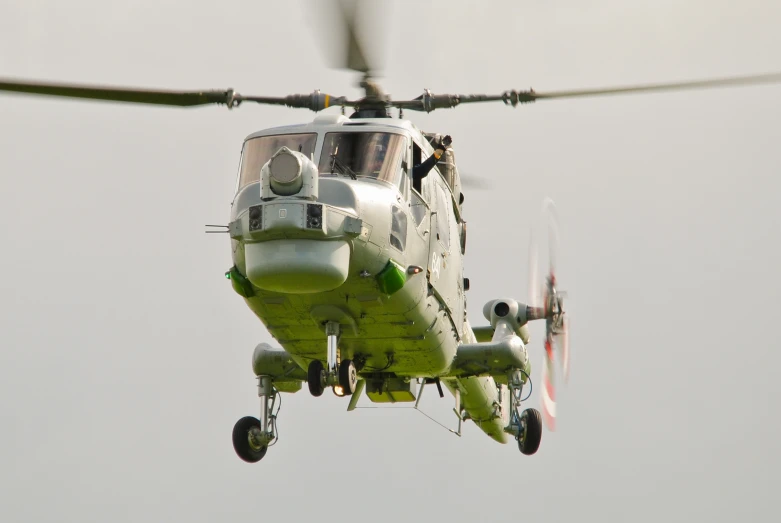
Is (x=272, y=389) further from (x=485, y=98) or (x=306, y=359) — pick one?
(x=485, y=98)

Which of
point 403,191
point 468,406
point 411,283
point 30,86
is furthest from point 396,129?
point 468,406

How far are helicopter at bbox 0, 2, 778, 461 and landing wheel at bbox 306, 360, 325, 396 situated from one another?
0.8 inches

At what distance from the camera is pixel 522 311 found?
25.9 meters

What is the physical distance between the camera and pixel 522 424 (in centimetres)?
2334

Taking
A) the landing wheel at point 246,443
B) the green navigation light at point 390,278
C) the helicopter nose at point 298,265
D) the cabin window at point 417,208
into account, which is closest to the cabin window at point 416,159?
the cabin window at point 417,208

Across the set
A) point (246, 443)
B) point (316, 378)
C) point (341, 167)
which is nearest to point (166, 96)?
point (341, 167)

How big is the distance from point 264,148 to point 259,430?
5508mm

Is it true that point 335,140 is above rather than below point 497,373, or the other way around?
above

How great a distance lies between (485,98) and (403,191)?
229 cm

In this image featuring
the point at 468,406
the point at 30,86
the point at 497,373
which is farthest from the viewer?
the point at 468,406

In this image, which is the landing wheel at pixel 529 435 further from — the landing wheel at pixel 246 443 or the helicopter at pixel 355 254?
the landing wheel at pixel 246 443

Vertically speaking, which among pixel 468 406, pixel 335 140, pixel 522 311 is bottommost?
pixel 468 406

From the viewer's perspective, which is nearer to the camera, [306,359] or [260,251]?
[260,251]

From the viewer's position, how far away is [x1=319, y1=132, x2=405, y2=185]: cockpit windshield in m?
19.7
